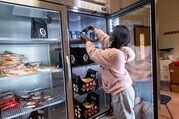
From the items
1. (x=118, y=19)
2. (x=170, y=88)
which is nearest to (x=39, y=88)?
(x=118, y=19)

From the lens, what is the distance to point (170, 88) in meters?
3.48

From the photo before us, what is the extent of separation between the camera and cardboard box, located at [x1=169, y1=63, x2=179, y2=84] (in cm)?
330

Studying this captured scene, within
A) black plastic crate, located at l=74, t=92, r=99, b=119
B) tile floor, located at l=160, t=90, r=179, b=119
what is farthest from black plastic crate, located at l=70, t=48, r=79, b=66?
tile floor, located at l=160, t=90, r=179, b=119

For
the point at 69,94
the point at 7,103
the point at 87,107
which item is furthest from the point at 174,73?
the point at 7,103

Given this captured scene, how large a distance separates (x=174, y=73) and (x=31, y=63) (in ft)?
10.2

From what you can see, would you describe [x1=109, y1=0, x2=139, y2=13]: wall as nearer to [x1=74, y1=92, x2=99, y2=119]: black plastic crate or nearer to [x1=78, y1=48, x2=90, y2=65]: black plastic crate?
[x1=78, y1=48, x2=90, y2=65]: black plastic crate

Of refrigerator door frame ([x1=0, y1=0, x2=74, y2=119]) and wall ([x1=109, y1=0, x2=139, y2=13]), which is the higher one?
wall ([x1=109, y1=0, x2=139, y2=13])

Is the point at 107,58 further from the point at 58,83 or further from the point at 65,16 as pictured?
the point at 58,83

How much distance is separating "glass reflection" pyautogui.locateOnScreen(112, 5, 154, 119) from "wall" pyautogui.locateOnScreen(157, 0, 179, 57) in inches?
91.4

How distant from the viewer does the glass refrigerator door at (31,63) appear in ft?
4.13

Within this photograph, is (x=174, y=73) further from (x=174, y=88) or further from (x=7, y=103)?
(x=7, y=103)

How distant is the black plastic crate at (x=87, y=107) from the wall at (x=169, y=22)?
2.82 m

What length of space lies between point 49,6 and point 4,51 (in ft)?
2.07

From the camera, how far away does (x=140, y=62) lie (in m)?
1.56
